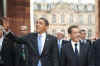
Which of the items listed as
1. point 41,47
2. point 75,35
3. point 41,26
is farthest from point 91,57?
point 41,26

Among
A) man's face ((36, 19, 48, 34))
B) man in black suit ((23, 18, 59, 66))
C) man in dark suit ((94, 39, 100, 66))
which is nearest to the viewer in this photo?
man in black suit ((23, 18, 59, 66))

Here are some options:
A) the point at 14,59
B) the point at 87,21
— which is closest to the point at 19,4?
the point at 14,59

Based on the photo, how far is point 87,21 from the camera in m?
73.9

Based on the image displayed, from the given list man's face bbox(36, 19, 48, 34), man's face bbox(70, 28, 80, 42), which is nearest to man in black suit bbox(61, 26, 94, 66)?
man's face bbox(70, 28, 80, 42)

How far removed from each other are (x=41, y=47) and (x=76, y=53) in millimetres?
801

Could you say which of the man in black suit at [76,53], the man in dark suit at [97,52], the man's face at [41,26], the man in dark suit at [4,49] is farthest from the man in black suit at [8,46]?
the man in dark suit at [97,52]

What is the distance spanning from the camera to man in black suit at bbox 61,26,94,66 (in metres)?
7.31

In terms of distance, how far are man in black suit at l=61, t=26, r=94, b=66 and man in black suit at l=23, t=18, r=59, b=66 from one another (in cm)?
29

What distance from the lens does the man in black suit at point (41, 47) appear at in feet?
23.3

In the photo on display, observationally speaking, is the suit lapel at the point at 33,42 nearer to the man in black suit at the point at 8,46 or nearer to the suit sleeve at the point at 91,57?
the man in black suit at the point at 8,46

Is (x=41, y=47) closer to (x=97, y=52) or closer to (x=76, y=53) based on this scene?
(x=76, y=53)

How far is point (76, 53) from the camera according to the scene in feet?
24.1

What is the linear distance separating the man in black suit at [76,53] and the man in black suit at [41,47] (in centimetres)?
29

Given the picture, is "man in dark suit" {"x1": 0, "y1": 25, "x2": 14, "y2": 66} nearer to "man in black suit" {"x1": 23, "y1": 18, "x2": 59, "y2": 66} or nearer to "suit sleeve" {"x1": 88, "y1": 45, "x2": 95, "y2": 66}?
"man in black suit" {"x1": 23, "y1": 18, "x2": 59, "y2": 66}
